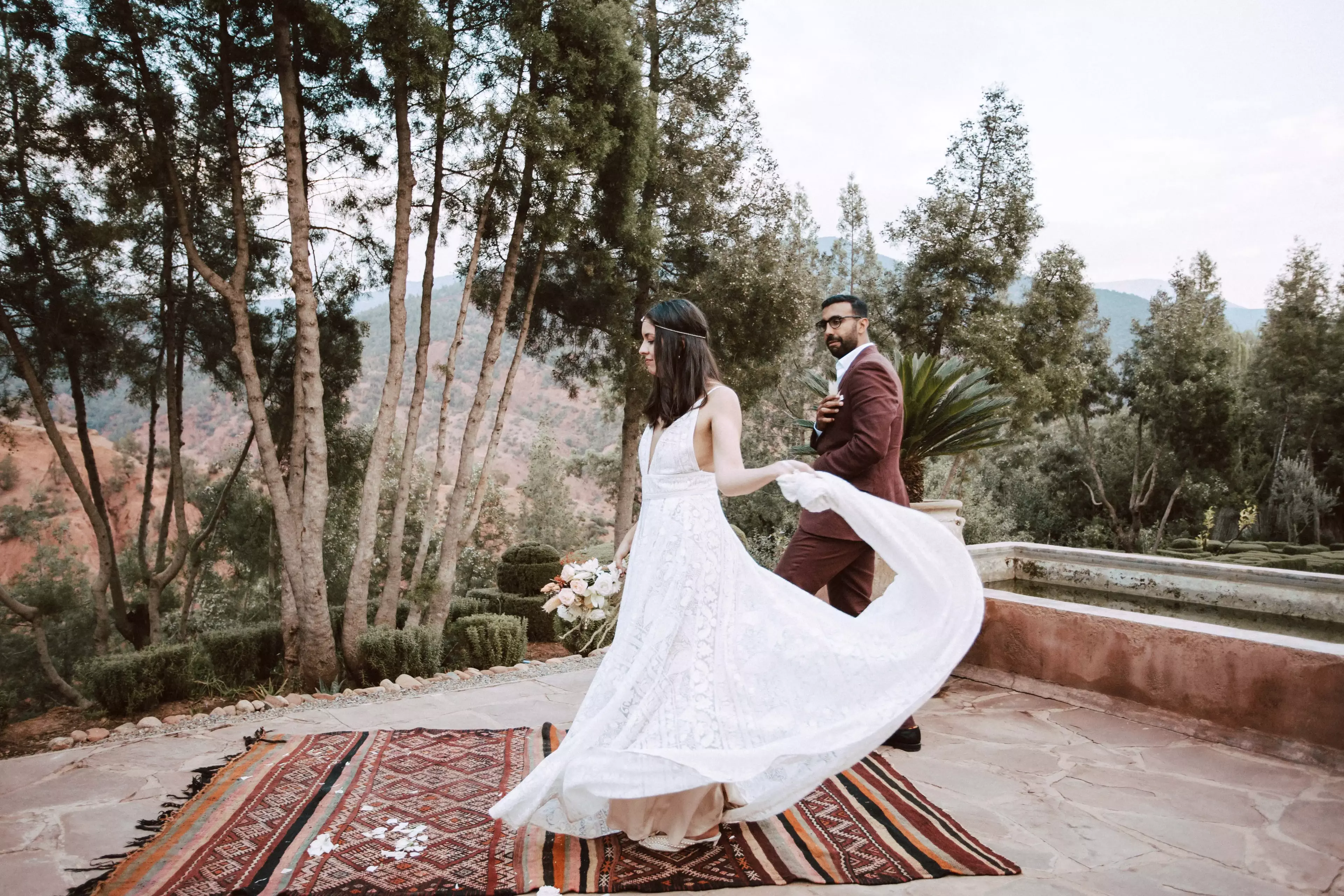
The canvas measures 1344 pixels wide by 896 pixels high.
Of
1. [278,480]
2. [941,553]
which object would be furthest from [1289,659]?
[278,480]

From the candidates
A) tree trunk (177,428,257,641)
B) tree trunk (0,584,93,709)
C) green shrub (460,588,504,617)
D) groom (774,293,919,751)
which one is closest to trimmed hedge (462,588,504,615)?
green shrub (460,588,504,617)

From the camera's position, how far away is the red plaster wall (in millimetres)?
3279

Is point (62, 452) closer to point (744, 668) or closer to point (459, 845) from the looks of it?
point (459, 845)

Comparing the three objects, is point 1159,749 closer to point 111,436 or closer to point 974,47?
point 974,47

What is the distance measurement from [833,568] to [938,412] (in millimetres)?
1375

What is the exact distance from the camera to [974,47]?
Result: 38.8ft

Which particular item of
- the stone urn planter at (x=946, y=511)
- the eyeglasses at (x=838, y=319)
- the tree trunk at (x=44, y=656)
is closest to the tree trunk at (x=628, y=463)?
the tree trunk at (x=44, y=656)

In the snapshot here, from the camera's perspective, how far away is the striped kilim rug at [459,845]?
2.42 meters

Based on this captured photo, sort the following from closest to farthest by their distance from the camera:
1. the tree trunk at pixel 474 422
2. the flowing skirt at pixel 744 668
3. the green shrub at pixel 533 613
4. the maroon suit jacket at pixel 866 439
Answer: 1. the flowing skirt at pixel 744 668
2. the maroon suit jacket at pixel 866 439
3. the tree trunk at pixel 474 422
4. the green shrub at pixel 533 613

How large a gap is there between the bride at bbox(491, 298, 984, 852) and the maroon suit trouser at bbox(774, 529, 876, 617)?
0.71 metres

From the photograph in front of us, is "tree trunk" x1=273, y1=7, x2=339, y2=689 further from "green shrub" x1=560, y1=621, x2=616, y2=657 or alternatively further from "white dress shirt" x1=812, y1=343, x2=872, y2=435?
"white dress shirt" x1=812, y1=343, x2=872, y2=435

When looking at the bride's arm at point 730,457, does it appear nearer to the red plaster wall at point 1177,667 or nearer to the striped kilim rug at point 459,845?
the striped kilim rug at point 459,845

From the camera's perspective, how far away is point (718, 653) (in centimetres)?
256

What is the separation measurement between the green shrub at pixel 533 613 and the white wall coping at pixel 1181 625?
8658 millimetres
